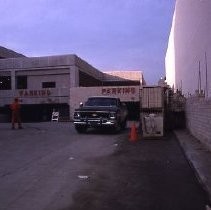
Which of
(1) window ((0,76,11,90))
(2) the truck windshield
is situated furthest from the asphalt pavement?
(1) window ((0,76,11,90))

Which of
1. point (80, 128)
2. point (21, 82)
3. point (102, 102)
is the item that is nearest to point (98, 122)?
point (80, 128)

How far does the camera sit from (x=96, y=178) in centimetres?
1141

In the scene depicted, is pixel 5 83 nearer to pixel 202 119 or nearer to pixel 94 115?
pixel 94 115

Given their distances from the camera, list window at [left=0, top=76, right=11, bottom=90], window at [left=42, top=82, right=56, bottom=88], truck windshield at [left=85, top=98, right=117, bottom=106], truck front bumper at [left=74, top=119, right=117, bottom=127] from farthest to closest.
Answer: window at [left=0, top=76, right=11, bottom=90] < window at [left=42, top=82, right=56, bottom=88] < truck windshield at [left=85, top=98, right=117, bottom=106] < truck front bumper at [left=74, top=119, right=117, bottom=127]

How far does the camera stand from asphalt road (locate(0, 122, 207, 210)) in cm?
886

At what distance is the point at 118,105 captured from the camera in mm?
27469

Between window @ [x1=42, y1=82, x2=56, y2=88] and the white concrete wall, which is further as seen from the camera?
window @ [x1=42, y1=82, x2=56, y2=88]

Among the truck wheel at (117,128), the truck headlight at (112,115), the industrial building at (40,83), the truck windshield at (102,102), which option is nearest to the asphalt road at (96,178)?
the truck headlight at (112,115)

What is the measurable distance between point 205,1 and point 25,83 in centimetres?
3765

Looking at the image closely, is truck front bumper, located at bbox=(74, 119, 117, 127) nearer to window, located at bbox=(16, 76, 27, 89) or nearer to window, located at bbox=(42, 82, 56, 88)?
window, located at bbox=(42, 82, 56, 88)

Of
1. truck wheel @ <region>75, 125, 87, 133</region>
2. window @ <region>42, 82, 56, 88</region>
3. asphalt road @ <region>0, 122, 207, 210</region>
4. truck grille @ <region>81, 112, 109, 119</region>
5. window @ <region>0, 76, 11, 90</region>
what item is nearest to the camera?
asphalt road @ <region>0, 122, 207, 210</region>

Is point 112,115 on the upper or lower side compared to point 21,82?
lower

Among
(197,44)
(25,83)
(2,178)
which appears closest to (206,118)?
(197,44)

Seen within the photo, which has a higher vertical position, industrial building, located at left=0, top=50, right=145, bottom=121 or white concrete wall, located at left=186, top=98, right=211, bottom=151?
industrial building, located at left=0, top=50, right=145, bottom=121
